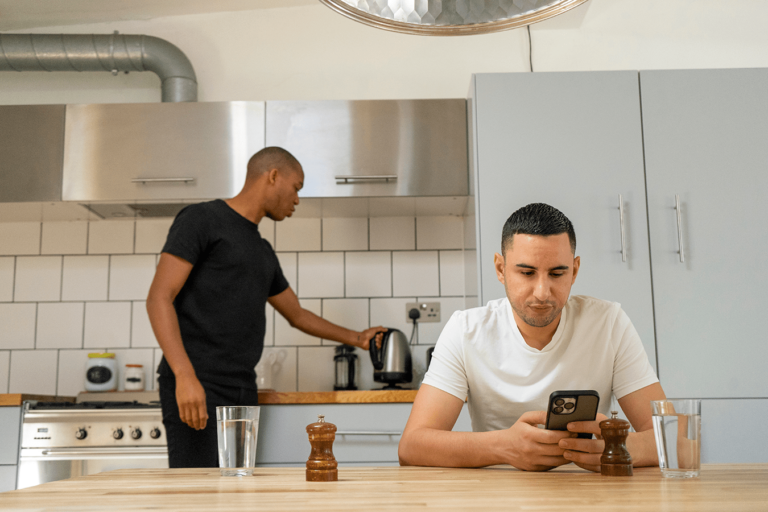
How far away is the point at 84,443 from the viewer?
241 centimetres

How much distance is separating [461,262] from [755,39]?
1685 millimetres

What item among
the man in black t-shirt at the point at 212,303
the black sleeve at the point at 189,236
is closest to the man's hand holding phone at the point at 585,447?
the man in black t-shirt at the point at 212,303

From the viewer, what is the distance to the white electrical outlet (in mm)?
3031

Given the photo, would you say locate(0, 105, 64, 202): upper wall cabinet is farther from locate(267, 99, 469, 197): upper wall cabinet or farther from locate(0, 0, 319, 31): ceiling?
locate(267, 99, 469, 197): upper wall cabinet

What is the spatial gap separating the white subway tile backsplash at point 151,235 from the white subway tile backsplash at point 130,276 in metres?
0.03

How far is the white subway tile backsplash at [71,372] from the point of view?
117 inches

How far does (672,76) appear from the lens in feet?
8.43

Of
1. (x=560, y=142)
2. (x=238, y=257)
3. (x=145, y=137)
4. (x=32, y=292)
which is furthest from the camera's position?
(x=32, y=292)

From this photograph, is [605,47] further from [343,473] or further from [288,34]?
[343,473]

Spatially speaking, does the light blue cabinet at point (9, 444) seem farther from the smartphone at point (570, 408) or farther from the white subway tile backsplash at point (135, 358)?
the smartphone at point (570, 408)

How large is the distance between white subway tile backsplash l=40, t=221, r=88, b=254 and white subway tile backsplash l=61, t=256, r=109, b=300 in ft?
0.15

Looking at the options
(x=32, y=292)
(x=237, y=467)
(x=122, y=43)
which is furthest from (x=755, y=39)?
(x=32, y=292)

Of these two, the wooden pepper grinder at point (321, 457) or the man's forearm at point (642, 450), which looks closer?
the wooden pepper grinder at point (321, 457)

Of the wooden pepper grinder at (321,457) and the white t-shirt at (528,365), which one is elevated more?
the white t-shirt at (528,365)
